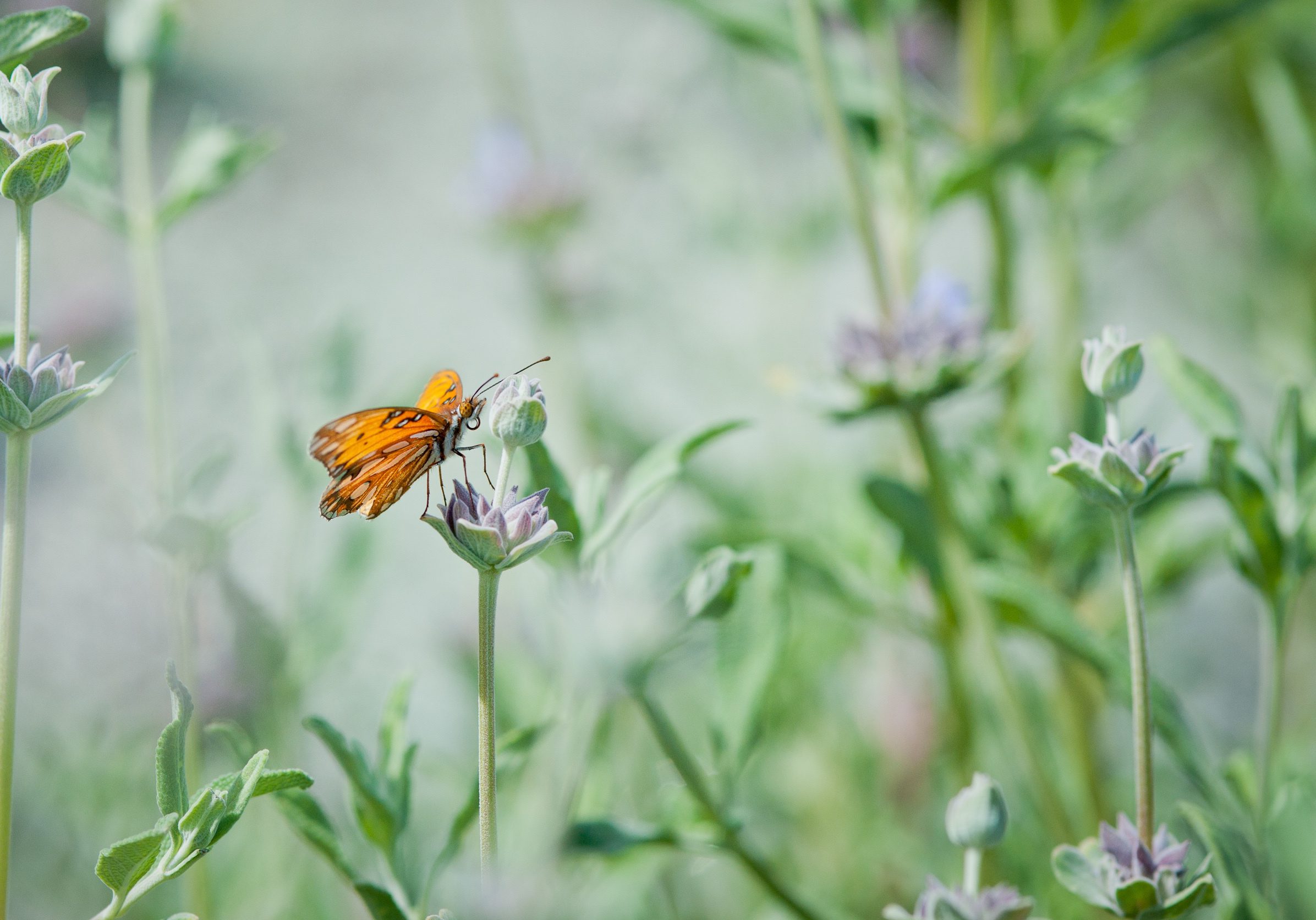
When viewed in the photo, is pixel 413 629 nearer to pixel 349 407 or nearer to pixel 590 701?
pixel 349 407

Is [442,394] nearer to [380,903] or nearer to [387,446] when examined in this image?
[387,446]

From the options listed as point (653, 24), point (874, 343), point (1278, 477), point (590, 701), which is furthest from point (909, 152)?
point (653, 24)

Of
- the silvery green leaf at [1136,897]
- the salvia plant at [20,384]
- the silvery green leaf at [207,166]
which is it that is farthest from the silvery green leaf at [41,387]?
the silvery green leaf at [1136,897]

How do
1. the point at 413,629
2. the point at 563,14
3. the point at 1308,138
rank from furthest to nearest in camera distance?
1. the point at 563,14
2. the point at 413,629
3. the point at 1308,138

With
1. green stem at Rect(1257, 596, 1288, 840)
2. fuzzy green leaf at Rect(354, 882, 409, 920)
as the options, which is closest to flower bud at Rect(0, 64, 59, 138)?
fuzzy green leaf at Rect(354, 882, 409, 920)

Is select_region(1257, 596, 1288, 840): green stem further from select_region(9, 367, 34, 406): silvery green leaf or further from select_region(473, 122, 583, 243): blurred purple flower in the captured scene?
select_region(473, 122, 583, 243): blurred purple flower

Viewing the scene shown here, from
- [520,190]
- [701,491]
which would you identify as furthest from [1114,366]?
[520,190]
